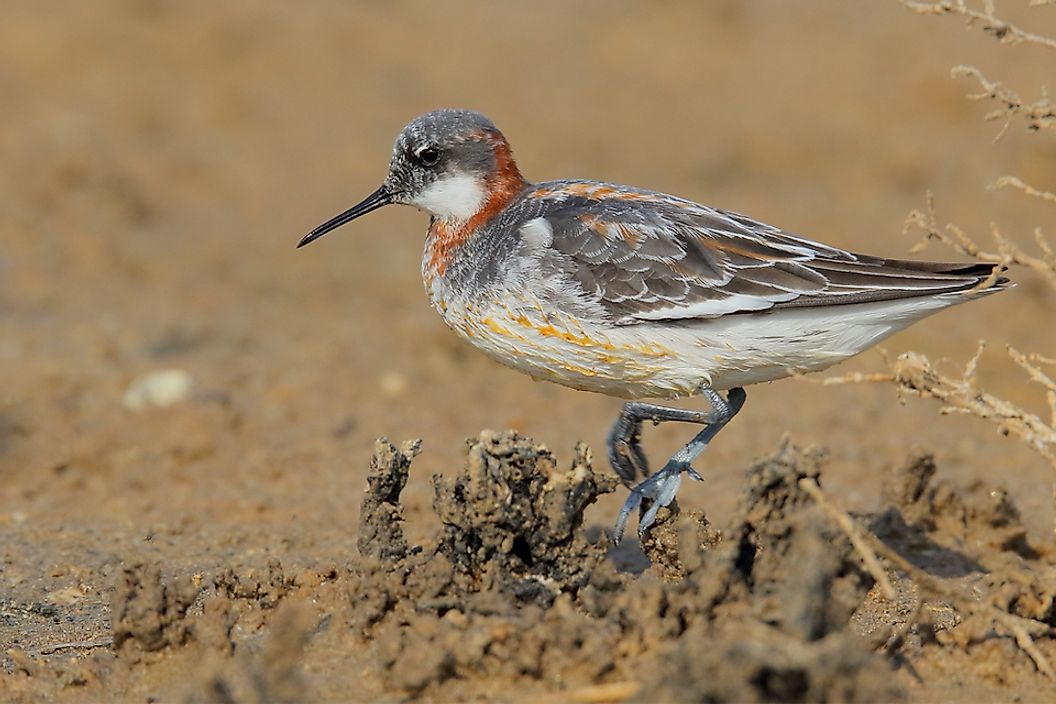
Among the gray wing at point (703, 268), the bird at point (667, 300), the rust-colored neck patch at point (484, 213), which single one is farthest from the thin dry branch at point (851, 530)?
the rust-colored neck patch at point (484, 213)

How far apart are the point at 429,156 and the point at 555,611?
9.87ft

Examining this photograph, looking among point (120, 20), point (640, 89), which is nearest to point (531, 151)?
point (640, 89)

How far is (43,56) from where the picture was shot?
50.9 ft

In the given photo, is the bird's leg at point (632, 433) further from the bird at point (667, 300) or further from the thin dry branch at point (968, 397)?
the thin dry branch at point (968, 397)

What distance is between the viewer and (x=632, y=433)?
675cm

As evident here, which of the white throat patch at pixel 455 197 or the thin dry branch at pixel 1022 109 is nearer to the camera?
the thin dry branch at pixel 1022 109

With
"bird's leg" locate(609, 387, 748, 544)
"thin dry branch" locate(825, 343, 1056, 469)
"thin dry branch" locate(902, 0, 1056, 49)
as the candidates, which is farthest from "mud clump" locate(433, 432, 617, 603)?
"thin dry branch" locate(902, 0, 1056, 49)

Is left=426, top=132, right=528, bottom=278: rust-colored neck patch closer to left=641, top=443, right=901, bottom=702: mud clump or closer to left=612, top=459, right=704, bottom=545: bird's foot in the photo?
left=612, top=459, right=704, bottom=545: bird's foot

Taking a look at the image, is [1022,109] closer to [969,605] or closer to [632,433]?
[969,605]

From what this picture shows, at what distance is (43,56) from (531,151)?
564 centimetres

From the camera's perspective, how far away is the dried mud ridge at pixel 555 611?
3.92 m

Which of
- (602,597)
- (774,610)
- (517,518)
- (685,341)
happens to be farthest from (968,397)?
(517,518)

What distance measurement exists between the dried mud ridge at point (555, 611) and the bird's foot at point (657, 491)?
11.8 inches

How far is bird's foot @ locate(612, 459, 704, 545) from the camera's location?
20.1 feet
